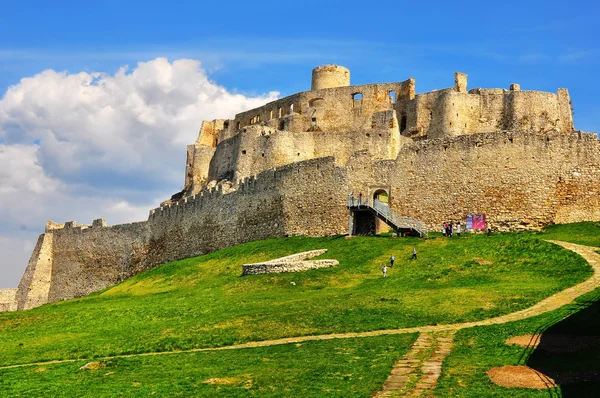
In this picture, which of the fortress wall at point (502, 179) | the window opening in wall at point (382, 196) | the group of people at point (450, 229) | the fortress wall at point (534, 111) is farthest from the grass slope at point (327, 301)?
the fortress wall at point (534, 111)

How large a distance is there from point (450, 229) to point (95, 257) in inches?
1543

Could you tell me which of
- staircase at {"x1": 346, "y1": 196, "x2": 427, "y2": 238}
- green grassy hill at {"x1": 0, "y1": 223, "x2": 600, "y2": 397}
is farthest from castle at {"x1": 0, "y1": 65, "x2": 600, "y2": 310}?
green grassy hill at {"x1": 0, "y1": 223, "x2": 600, "y2": 397}

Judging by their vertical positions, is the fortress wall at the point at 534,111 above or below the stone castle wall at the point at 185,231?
above

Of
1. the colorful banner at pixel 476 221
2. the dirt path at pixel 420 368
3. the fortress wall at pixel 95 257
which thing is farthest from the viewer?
the fortress wall at pixel 95 257

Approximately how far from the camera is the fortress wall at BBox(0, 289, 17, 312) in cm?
7225

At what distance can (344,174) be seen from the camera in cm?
4694

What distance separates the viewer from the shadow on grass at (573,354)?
1695 cm

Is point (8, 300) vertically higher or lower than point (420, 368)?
lower

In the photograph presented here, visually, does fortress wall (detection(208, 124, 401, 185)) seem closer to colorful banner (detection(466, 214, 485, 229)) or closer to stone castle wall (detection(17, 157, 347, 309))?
stone castle wall (detection(17, 157, 347, 309))

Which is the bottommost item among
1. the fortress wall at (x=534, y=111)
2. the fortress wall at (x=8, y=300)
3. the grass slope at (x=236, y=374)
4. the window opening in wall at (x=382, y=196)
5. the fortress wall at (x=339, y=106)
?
the fortress wall at (x=8, y=300)

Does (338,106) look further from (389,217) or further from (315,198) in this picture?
(389,217)

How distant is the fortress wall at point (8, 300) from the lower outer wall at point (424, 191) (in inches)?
787

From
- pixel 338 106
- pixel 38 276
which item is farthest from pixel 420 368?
pixel 38 276

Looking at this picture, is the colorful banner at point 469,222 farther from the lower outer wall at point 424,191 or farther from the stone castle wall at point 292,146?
the stone castle wall at point 292,146
